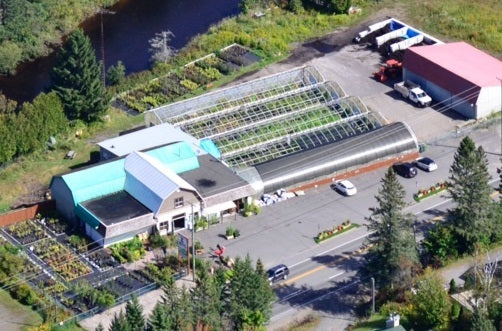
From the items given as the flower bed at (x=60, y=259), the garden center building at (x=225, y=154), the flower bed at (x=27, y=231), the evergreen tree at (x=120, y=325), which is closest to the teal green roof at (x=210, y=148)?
the garden center building at (x=225, y=154)

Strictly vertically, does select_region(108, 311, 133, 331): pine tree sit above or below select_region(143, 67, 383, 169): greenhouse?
below

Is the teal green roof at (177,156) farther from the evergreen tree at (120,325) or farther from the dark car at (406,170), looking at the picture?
the evergreen tree at (120,325)

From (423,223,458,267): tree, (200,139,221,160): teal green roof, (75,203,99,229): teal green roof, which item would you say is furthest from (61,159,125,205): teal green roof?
(423,223,458,267): tree

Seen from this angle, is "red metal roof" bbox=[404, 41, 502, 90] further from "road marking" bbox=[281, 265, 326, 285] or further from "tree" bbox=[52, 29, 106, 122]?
"tree" bbox=[52, 29, 106, 122]

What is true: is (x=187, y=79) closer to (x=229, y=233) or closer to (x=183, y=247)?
(x=229, y=233)

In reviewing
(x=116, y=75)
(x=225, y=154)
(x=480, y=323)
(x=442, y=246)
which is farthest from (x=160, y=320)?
(x=116, y=75)

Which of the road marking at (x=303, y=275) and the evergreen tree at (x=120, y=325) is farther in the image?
the road marking at (x=303, y=275)

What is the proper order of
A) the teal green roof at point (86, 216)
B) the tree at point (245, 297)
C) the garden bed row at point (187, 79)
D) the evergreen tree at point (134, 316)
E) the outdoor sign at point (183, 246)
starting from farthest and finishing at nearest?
the garden bed row at point (187, 79) < the teal green roof at point (86, 216) < the outdoor sign at point (183, 246) < the tree at point (245, 297) < the evergreen tree at point (134, 316)
